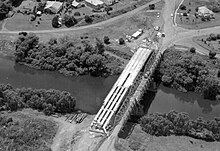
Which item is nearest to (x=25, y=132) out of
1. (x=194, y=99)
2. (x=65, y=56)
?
(x=65, y=56)

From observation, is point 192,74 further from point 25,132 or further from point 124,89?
point 25,132

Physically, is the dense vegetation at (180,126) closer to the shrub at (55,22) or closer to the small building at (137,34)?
the small building at (137,34)

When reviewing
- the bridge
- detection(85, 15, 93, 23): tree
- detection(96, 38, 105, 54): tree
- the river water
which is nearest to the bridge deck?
the bridge

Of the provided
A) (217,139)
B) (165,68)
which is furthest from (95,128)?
(165,68)

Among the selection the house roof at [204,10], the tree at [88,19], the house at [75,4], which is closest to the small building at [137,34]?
the tree at [88,19]

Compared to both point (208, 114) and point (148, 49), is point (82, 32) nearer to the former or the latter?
point (148, 49)

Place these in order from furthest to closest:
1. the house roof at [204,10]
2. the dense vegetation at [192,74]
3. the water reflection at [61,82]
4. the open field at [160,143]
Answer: the house roof at [204,10]
the water reflection at [61,82]
the dense vegetation at [192,74]
the open field at [160,143]
